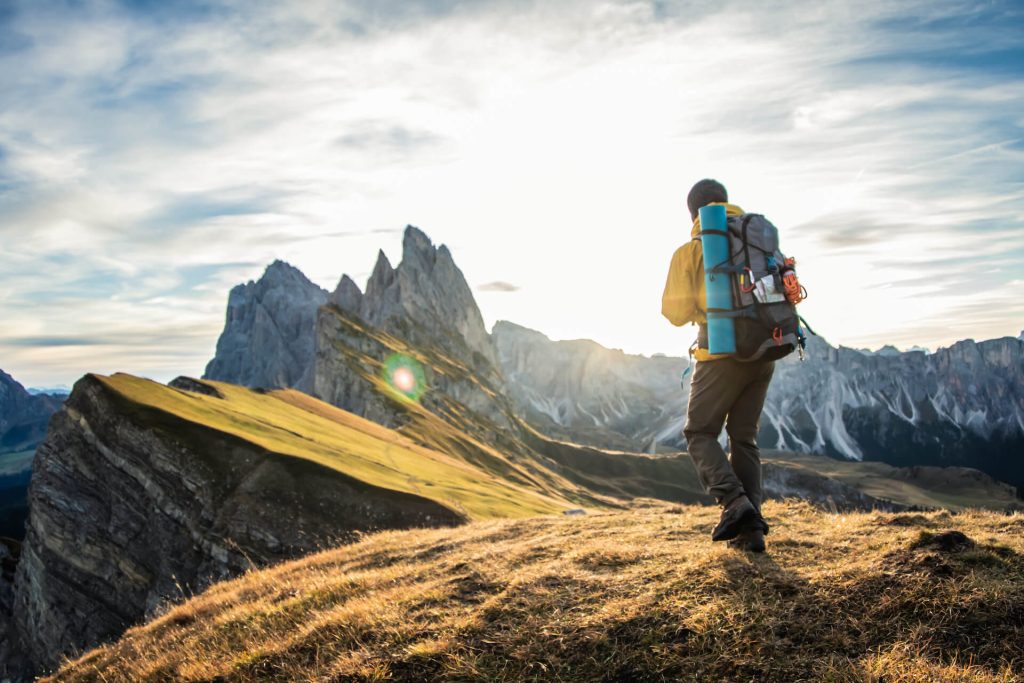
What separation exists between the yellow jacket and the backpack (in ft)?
1.32

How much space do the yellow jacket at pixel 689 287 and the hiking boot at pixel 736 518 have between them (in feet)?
7.12

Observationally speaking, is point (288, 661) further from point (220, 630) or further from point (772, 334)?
point (772, 334)

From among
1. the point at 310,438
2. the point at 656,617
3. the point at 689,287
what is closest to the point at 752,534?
the point at 656,617

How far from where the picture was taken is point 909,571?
668 cm

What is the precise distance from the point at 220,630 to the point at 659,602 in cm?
723

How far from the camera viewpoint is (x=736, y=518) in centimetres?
873

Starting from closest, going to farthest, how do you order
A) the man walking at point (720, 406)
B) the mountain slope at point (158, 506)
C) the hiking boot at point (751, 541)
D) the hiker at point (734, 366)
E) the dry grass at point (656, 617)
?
the dry grass at point (656, 617), the hiking boot at point (751, 541), the hiker at point (734, 366), the man walking at point (720, 406), the mountain slope at point (158, 506)

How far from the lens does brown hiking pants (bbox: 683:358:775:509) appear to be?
909 centimetres

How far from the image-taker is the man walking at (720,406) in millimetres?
8930

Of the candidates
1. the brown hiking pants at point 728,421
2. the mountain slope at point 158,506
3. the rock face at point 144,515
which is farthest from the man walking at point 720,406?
the rock face at point 144,515

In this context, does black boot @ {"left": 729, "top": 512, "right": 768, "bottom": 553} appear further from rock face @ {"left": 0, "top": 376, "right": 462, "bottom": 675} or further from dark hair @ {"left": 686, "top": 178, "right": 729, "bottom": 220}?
rock face @ {"left": 0, "top": 376, "right": 462, "bottom": 675}

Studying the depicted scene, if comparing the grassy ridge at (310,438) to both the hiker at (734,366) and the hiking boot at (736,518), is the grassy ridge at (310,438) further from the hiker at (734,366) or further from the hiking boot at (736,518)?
the hiking boot at (736,518)

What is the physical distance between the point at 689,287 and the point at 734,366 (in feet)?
4.53

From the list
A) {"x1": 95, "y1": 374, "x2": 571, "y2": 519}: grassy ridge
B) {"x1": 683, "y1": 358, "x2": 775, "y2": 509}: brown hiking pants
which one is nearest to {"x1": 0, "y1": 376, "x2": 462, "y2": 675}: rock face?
{"x1": 95, "y1": 374, "x2": 571, "y2": 519}: grassy ridge
